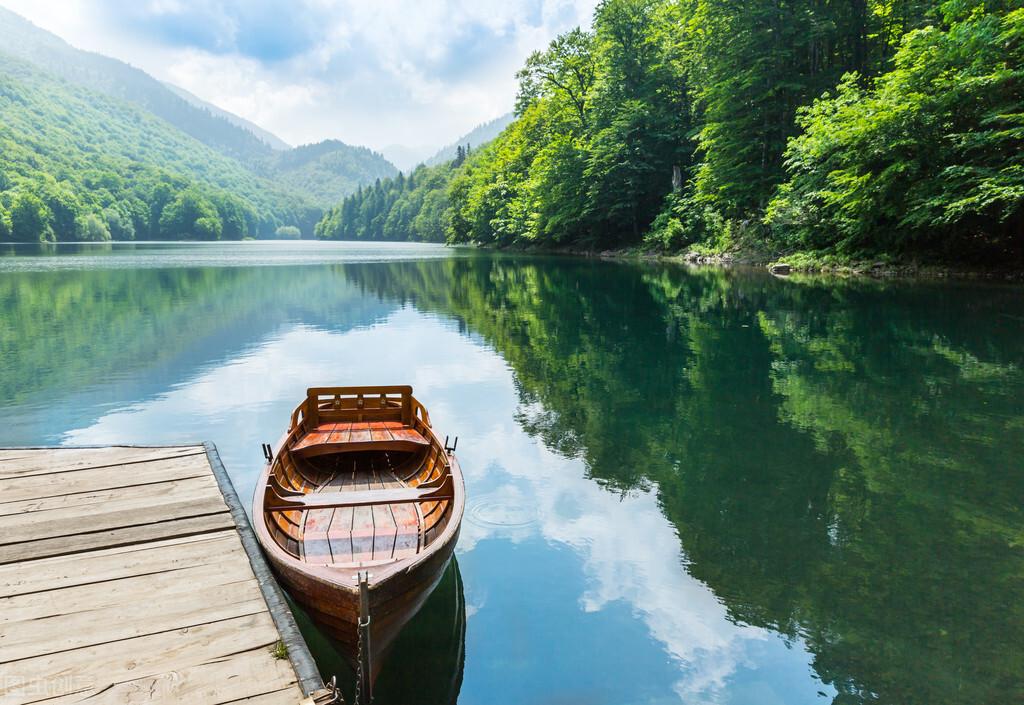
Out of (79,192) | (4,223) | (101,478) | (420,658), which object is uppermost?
(79,192)

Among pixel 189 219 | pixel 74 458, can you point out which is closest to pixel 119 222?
pixel 189 219

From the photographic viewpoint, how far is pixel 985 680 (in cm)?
394

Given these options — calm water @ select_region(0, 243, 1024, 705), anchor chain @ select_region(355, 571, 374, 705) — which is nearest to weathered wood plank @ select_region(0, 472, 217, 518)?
calm water @ select_region(0, 243, 1024, 705)

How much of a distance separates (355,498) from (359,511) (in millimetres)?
166

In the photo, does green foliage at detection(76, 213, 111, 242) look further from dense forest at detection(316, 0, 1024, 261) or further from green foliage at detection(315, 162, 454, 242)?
dense forest at detection(316, 0, 1024, 261)

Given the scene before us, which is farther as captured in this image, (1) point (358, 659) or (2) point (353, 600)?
(1) point (358, 659)

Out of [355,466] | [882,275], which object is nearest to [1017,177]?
[882,275]

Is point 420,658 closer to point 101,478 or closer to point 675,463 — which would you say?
point 101,478

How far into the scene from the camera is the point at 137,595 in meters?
3.90

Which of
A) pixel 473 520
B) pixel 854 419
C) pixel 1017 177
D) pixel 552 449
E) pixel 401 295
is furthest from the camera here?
pixel 401 295

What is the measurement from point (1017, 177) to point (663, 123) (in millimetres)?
29041

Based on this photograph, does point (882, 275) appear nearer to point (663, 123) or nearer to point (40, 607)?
point (663, 123)

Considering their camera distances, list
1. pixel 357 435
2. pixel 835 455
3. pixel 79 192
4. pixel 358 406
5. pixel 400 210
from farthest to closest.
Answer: pixel 400 210, pixel 79 192, pixel 835 455, pixel 358 406, pixel 357 435

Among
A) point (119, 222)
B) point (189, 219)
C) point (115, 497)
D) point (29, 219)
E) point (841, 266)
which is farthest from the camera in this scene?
point (189, 219)
